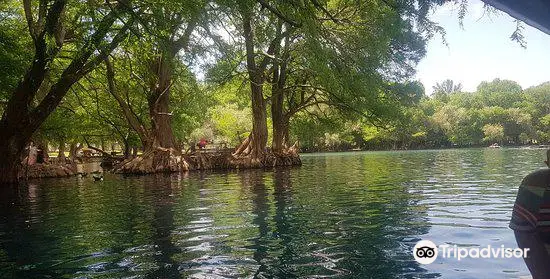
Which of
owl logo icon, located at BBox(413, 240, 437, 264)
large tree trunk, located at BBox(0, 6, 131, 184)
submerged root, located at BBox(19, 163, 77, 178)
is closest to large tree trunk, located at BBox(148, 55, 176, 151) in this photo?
submerged root, located at BBox(19, 163, 77, 178)

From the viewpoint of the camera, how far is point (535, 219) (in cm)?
321

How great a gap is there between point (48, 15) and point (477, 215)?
42.2 ft

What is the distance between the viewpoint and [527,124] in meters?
89.6

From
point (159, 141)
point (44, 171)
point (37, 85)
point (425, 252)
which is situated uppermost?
point (37, 85)

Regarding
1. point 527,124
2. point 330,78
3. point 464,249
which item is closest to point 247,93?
point 330,78

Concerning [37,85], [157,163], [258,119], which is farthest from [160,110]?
[37,85]

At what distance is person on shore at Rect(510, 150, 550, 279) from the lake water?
1.63 meters

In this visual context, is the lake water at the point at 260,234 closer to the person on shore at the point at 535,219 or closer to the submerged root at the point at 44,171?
the person on shore at the point at 535,219

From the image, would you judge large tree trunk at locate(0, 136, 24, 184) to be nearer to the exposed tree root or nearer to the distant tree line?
the exposed tree root

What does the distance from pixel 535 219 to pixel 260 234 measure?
499 cm

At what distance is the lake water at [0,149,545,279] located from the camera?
5.41 metres

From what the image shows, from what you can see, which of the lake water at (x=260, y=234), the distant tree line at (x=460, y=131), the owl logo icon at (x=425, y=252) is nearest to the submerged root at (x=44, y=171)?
the lake water at (x=260, y=234)

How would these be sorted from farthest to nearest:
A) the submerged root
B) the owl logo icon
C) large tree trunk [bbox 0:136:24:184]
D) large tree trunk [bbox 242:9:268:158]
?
large tree trunk [bbox 242:9:268:158], the submerged root, large tree trunk [bbox 0:136:24:184], the owl logo icon

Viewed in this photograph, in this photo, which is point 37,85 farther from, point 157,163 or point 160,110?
point 160,110
